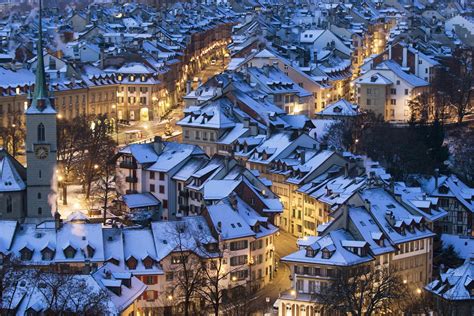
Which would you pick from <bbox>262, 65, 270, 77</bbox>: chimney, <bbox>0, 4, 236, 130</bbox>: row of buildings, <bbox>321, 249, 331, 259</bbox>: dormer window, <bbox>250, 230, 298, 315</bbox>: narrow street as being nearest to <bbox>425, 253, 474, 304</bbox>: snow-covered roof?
<bbox>321, 249, 331, 259</bbox>: dormer window

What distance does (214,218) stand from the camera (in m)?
68.9

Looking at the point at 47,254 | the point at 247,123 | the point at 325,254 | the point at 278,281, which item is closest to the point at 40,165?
the point at 47,254

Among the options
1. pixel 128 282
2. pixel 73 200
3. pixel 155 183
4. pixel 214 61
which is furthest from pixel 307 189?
pixel 214 61

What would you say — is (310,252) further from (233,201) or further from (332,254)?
(233,201)

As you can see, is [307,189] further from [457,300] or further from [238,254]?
[457,300]

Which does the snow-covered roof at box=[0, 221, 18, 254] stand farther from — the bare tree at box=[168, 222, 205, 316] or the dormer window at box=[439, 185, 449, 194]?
the dormer window at box=[439, 185, 449, 194]

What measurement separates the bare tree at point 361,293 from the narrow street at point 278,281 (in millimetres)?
3321

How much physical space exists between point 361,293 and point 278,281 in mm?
9739

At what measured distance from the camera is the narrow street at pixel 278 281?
65250mm

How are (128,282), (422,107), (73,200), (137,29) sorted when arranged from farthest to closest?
(137,29)
(422,107)
(73,200)
(128,282)

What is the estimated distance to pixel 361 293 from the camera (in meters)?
60.9

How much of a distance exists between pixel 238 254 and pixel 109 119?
4729 cm

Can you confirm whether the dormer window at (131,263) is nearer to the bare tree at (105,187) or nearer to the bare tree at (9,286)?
the bare tree at (9,286)

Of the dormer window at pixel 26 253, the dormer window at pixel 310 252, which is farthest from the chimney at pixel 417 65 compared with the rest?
the dormer window at pixel 26 253
